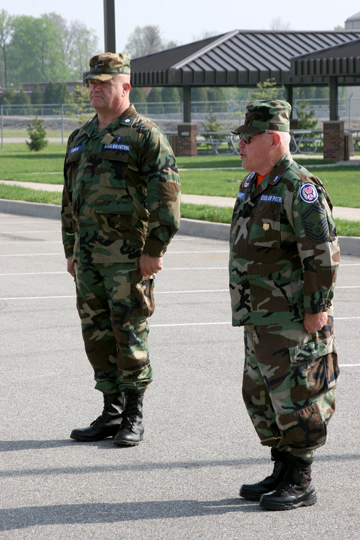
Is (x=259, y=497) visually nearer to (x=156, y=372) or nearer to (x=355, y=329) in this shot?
(x=156, y=372)

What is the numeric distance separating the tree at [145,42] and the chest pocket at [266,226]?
4983 inches

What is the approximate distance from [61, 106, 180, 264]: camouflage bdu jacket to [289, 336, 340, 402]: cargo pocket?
114 cm

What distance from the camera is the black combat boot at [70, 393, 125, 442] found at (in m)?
4.48

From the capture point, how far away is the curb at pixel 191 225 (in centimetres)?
1104

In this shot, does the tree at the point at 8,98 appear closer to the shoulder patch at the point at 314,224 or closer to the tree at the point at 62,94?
the tree at the point at 62,94

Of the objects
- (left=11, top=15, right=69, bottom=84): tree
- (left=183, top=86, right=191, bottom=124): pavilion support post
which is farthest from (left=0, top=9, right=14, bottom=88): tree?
(left=183, top=86, right=191, bottom=124): pavilion support post

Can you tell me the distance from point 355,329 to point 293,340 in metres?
3.65

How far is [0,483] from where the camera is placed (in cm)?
389

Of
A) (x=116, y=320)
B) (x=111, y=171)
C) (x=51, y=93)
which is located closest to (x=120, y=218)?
(x=111, y=171)

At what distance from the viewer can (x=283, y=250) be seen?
3.45 metres

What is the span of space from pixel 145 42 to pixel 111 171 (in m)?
134

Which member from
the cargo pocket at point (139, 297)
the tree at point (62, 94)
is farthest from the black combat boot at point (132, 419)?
the tree at point (62, 94)

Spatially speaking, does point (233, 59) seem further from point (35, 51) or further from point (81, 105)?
point (35, 51)

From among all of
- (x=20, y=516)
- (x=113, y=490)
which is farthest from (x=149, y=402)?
(x=20, y=516)
